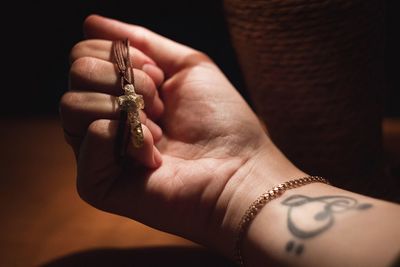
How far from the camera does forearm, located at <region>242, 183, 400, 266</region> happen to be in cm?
57

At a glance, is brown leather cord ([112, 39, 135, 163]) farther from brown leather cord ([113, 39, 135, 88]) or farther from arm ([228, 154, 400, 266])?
arm ([228, 154, 400, 266])

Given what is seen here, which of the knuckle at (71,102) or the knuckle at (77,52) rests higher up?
the knuckle at (77,52)

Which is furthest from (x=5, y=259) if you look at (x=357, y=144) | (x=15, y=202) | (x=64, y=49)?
(x=64, y=49)

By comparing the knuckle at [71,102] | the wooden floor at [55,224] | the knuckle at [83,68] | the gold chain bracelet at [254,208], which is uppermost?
the knuckle at [83,68]

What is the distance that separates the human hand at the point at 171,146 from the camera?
0.77 m

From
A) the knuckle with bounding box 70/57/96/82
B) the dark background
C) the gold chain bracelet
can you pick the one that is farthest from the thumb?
the dark background

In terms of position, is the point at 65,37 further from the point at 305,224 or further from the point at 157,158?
the point at 305,224

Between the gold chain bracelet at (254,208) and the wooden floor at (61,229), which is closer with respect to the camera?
the gold chain bracelet at (254,208)

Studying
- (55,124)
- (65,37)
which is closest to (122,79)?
(55,124)

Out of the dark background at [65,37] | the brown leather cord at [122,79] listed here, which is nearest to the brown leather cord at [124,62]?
the brown leather cord at [122,79]

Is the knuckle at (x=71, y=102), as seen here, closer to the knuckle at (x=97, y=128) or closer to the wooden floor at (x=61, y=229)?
the knuckle at (x=97, y=128)

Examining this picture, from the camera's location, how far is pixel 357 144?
3.23ft

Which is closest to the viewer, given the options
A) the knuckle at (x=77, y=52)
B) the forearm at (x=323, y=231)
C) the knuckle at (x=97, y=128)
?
the forearm at (x=323, y=231)

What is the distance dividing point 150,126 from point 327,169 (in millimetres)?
428
